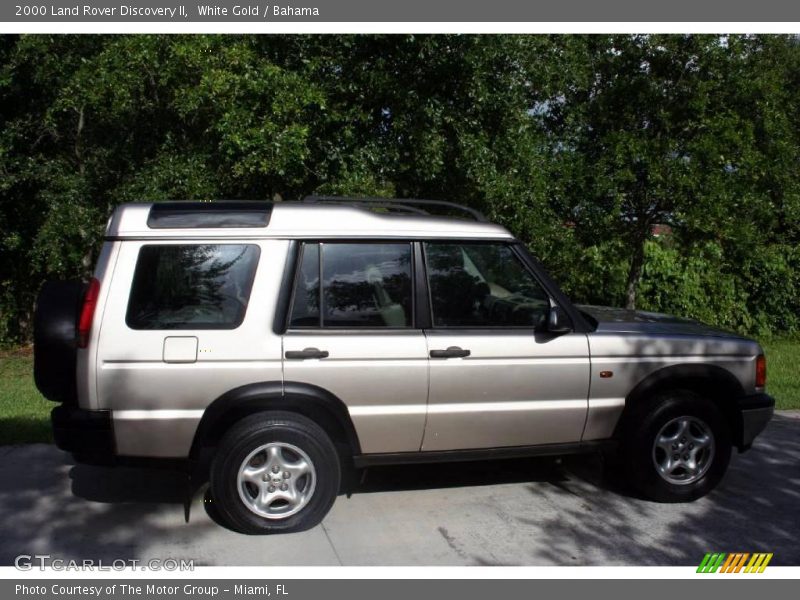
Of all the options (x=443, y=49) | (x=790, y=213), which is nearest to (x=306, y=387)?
(x=443, y=49)

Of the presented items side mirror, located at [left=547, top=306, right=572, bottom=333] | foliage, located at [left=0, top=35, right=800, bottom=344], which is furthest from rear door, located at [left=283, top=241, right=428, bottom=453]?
foliage, located at [left=0, top=35, right=800, bottom=344]

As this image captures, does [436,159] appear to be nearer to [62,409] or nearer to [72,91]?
[72,91]

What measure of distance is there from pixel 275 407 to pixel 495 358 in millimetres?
1355

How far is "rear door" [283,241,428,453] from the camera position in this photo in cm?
473

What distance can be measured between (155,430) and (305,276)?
1.23 meters

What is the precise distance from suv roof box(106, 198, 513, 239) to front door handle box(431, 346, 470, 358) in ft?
2.37

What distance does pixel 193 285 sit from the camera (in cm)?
473

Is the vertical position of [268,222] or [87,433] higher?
[268,222]

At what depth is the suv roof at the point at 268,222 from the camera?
4.70m

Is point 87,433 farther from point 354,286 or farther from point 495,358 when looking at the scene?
point 495,358

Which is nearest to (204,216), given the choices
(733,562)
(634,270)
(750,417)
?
(733,562)

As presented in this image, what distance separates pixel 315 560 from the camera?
14.8 feet

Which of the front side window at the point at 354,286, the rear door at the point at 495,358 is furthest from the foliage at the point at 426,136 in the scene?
the rear door at the point at 495,358

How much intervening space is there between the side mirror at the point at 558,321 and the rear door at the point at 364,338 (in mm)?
793
